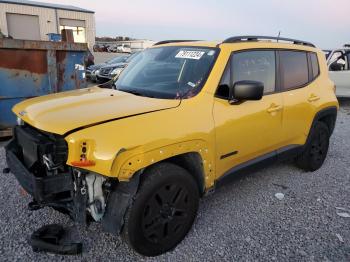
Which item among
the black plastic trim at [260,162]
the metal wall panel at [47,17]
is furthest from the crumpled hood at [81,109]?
the metal wall panel at [47,17]

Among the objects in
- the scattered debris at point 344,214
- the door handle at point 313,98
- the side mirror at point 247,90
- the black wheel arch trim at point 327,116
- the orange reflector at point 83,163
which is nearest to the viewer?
the orange reflector at point 83,163

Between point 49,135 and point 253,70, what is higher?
point 253,70

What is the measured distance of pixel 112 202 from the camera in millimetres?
2609

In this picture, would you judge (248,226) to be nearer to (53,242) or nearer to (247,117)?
(247,117)

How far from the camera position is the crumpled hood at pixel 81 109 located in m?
2.54

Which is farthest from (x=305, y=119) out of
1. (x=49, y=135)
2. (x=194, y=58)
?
(x=49, y=135)

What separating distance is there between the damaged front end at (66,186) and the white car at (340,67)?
9523 mm

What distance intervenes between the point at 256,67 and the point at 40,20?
1289 inches

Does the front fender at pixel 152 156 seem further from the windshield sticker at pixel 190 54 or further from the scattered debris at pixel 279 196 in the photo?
the scattered debris at pixel 279 196

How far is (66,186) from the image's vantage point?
8.45 ft

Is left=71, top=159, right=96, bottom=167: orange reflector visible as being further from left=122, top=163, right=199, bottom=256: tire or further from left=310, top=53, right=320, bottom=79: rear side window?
left=310, top=53, right=320, bottom=79: rear side window

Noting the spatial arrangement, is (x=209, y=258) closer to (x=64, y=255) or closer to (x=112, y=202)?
(x=112, y=202)

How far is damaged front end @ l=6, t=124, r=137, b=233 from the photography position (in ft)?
8.38

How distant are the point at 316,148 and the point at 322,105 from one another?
0.65 meters
